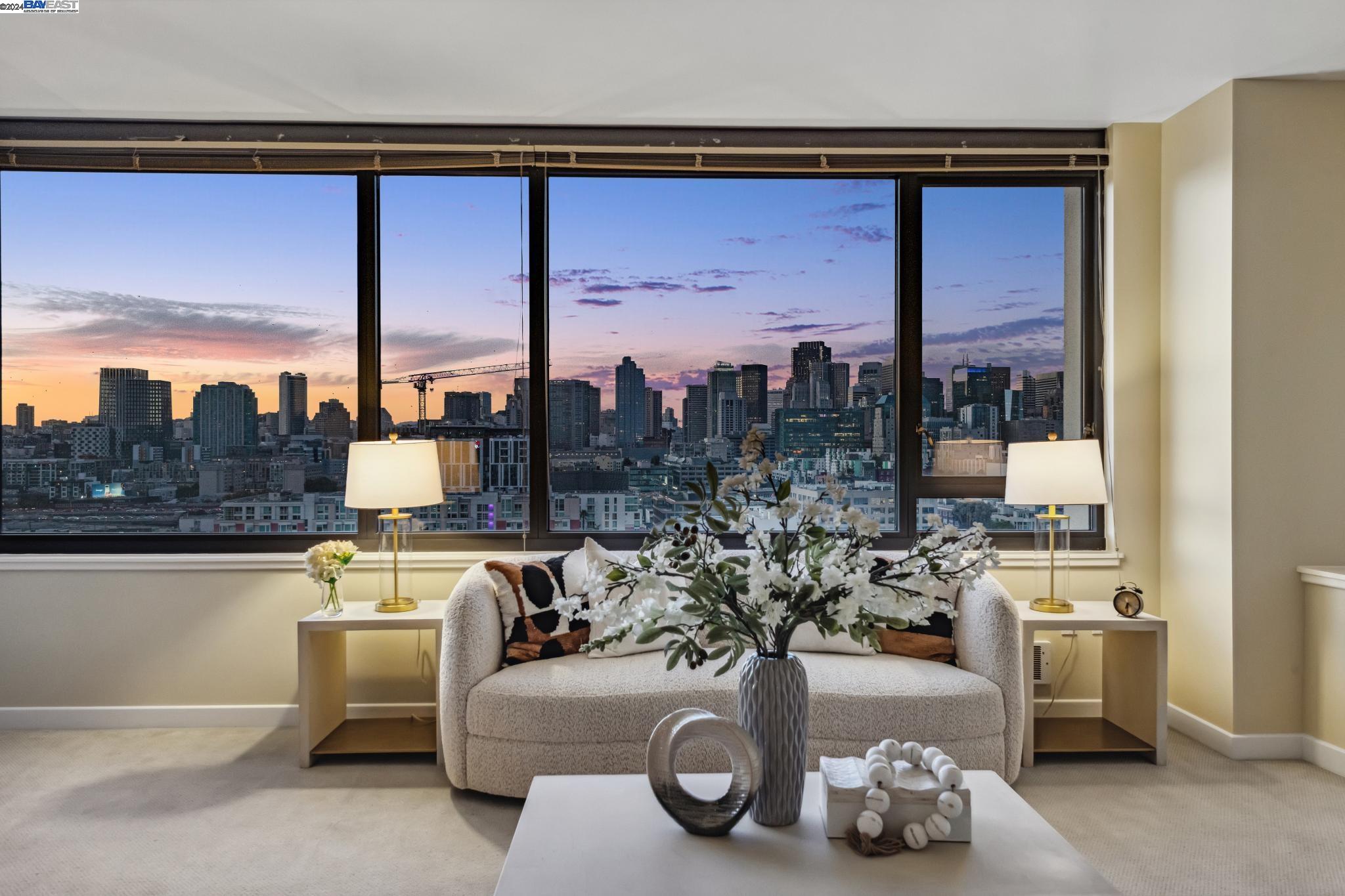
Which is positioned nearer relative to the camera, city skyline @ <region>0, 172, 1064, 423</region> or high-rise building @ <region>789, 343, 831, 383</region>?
city skyline @ <region>0, 172, 1064, 423</region>

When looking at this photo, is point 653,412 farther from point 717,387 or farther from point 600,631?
point 600,631

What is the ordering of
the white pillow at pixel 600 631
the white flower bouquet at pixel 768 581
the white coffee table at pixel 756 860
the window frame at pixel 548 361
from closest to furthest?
the white coffee table at pixel 756 860, the white flower bouquet at pixel 768 581, the white pillow at pixel 600 631, the window frame at pixel 548 361

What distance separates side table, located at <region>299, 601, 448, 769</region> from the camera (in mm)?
3066

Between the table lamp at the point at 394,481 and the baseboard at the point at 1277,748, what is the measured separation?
3134 mm

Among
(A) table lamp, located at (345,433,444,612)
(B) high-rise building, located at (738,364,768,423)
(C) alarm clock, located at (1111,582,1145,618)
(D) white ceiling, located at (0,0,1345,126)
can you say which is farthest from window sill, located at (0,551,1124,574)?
(D) white ceiling, located at (0,0,1345,126)

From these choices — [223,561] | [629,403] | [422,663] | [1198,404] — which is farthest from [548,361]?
[1198,404]

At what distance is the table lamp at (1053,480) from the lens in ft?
10.5

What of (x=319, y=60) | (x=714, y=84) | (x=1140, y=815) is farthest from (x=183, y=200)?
(x=1140, y=815)

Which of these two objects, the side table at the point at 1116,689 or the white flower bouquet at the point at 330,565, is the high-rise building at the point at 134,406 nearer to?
the white flower bouquet at the point at 330,565

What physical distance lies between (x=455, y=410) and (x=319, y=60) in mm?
1463

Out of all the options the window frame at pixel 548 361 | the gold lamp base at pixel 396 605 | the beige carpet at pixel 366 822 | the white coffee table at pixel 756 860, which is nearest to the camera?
the white coffee table at pixel 756 860

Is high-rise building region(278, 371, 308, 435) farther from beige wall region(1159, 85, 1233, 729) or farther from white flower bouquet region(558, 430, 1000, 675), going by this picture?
beige wall region(1159, 85, 1233, 729)

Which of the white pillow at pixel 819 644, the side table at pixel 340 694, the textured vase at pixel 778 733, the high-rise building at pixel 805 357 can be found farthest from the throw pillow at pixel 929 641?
the side table at pixel 340 694

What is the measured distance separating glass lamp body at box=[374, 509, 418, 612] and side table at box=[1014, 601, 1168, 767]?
7.80 ft
